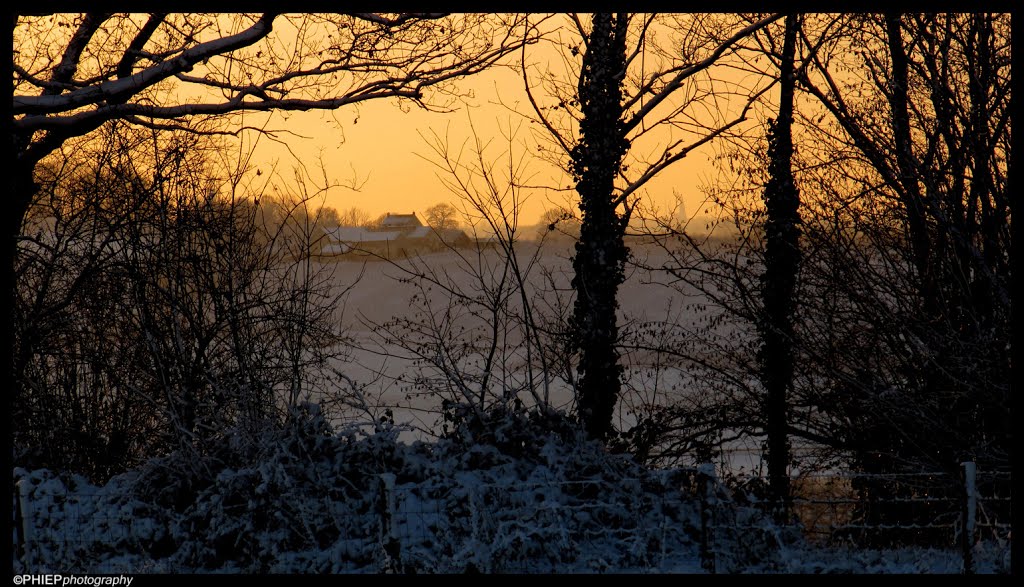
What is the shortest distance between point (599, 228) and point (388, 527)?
573 cm

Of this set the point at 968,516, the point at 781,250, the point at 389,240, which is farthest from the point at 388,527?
the point at 781,250

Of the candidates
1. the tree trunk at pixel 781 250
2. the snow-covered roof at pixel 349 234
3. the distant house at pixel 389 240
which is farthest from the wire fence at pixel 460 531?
the tree trunk at pixel 781 250

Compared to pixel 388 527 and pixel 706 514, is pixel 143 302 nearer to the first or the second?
pixel 388 527

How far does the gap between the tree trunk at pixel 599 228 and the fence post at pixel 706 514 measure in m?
3.71

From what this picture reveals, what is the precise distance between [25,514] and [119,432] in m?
4.86

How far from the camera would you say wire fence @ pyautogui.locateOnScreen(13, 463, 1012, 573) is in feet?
26.1

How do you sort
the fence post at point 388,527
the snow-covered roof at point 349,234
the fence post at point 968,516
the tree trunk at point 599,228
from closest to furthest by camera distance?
the fence post at point 968,516, the fence post at point 388,527, the snow-covered roof at point 349,234, the tree trunk at point 599,228

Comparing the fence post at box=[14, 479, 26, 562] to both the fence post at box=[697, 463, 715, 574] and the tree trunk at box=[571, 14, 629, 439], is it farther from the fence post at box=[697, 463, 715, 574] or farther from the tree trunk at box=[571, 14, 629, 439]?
the tree trunk at box=[571, 14, 629, 439]

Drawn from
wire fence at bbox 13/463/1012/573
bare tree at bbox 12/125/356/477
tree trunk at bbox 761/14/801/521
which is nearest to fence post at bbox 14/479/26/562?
wire fence at bbox 13/463/1012/573

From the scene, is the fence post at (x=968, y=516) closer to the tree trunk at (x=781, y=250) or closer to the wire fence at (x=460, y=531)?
the wire fence at (x=460, y=531)

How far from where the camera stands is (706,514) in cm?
807

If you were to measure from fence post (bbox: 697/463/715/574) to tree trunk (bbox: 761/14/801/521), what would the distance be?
5.01 m

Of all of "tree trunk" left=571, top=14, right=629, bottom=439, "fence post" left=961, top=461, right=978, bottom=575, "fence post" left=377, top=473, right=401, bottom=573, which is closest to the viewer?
"fence post" left=961, top=461, right=978, bottom=575

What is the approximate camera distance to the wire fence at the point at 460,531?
7.97 m
